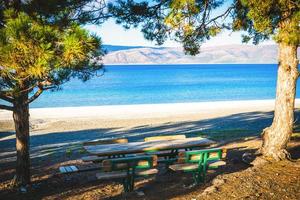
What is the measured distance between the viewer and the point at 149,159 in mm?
7078

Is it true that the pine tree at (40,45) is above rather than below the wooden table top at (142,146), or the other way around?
above

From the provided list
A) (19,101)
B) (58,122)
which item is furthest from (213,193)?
(58,122)

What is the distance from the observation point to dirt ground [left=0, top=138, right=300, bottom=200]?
6156mm

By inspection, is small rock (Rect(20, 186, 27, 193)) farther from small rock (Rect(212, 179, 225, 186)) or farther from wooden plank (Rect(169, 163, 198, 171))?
small rock (Rect(212, 179, 225, 186))

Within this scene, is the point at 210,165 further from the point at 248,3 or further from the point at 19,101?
the point at 19,101

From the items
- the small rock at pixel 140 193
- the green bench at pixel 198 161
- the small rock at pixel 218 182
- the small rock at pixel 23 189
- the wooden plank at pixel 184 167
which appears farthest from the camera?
the small rock at pixel 23 189

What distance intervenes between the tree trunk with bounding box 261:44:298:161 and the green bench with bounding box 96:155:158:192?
298 centimetres

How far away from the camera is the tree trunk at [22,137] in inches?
327

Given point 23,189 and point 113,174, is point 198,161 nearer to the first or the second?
point 113,174

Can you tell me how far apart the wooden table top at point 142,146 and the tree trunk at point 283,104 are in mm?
1504

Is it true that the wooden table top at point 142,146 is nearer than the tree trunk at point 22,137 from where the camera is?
Yes

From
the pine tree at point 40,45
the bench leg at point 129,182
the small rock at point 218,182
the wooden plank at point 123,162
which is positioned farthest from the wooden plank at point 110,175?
the pine tree at point 40,45

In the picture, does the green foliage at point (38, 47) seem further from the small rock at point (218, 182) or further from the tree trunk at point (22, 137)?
the small rock at point (218, 182)

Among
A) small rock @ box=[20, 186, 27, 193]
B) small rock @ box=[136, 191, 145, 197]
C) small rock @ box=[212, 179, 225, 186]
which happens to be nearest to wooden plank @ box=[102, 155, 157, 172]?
small rock @ box=[136, 191, 145, 197]
